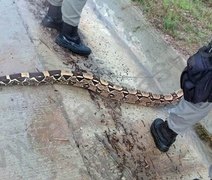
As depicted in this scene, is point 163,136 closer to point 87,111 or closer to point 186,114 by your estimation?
point 186,114

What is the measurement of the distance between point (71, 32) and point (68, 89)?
925 millimetres

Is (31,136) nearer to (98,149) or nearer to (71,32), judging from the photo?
(98,149)

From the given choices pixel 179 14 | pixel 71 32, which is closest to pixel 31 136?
pixel 71 32

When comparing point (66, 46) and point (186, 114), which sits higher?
point (186, 114)

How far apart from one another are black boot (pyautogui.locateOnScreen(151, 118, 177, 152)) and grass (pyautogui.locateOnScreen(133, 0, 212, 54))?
1.81m

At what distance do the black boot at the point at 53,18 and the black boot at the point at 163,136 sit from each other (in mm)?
2178

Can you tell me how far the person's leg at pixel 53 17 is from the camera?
594cm

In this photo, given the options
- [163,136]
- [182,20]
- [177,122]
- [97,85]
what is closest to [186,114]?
[177,122]

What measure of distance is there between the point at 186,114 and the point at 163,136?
57 cm

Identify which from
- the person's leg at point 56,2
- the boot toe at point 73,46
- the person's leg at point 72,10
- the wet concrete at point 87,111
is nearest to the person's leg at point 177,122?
the wet concrete at point 87,111

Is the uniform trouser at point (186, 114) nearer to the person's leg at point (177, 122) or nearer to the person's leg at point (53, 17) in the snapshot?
the person's leg at point (177, 122)

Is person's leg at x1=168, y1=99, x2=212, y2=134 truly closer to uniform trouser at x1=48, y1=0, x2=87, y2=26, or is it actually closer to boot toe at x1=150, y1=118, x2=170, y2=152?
boot toe at x1=150, y1=118, x2=170, y2=152

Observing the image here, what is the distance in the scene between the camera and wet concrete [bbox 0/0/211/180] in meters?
4.24

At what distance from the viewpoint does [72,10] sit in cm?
552
